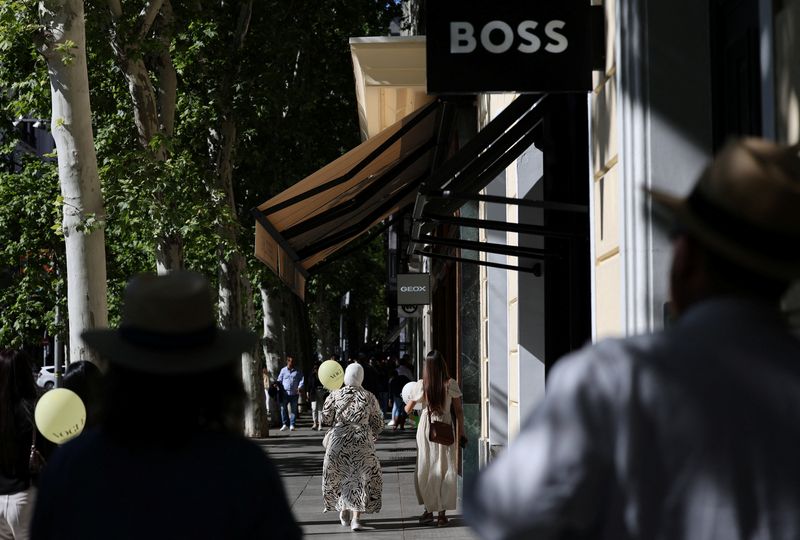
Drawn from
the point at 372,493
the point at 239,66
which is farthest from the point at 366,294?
the point at 372,493

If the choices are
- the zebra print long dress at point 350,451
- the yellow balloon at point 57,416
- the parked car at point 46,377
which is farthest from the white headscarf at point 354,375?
the parked car at point 46,377

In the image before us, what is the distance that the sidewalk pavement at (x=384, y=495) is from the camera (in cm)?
1258

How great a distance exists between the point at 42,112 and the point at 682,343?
606 inches

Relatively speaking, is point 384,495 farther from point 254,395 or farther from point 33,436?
point 254,395

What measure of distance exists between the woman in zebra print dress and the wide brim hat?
1032cm

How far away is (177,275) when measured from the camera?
2822 mm

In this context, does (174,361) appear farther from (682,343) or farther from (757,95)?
(757,95)

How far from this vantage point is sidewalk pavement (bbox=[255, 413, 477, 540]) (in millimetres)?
12578

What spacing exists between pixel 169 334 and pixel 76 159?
1155 cm

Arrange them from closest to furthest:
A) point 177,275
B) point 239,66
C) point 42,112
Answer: point 177,275
point 42,112
point 239,66

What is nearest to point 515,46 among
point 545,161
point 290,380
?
point 545,161

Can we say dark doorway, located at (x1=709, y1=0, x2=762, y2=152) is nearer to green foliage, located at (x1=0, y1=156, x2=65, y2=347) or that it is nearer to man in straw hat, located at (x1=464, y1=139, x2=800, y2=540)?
man in straw hat, located at (x1=464, y1=139, x2=800, y2=540)

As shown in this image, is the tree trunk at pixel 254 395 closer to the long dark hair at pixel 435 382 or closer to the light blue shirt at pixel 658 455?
the long dark hair at pixel 435 382

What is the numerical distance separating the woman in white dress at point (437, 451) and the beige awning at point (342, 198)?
171 centimetres
